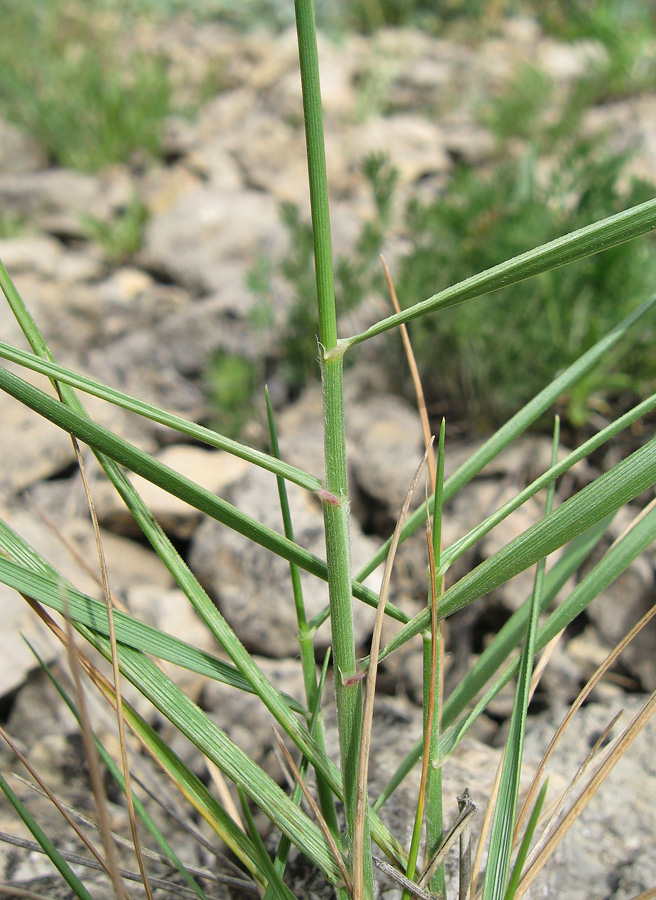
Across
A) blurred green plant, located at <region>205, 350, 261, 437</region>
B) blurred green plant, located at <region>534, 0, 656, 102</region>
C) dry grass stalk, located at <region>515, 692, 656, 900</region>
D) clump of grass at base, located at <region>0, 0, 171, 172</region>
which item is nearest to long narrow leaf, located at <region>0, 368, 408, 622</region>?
dry grass stalk, located at <region>515, 692, 656, 900</region>

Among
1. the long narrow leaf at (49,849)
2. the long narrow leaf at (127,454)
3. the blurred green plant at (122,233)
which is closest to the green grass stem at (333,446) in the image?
the long narrow leaf at (127,454)

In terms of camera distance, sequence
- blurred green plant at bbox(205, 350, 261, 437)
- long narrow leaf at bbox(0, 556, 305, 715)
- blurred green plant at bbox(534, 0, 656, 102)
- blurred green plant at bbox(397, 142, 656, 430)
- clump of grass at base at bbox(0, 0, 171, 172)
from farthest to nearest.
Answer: blurred green plant at bbox(534, 0, 656, 102)
clump of grass at base at bbox(0, 0, 171, 172)
blurred green plant at bbox(205, 350, 261, 437)
blurred green plant at bbox(397, 142, 656, 430)
long narrow leaf at bbox(0, 556, 305, 715)

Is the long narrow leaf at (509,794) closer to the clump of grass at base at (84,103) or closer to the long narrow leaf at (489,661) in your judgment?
the long narrow leaf at (489,661)

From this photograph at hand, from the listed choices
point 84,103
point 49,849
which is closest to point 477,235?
point 49,849

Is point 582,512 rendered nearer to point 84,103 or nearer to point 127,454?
point 127,454

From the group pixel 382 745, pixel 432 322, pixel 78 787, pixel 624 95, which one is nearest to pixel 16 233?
pixel 432 322

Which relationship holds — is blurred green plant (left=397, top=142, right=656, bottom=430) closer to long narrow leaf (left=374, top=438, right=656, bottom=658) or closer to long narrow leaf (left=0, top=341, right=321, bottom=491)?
long narrow leaf (left=374, top=438, right=656, bottom=658)
